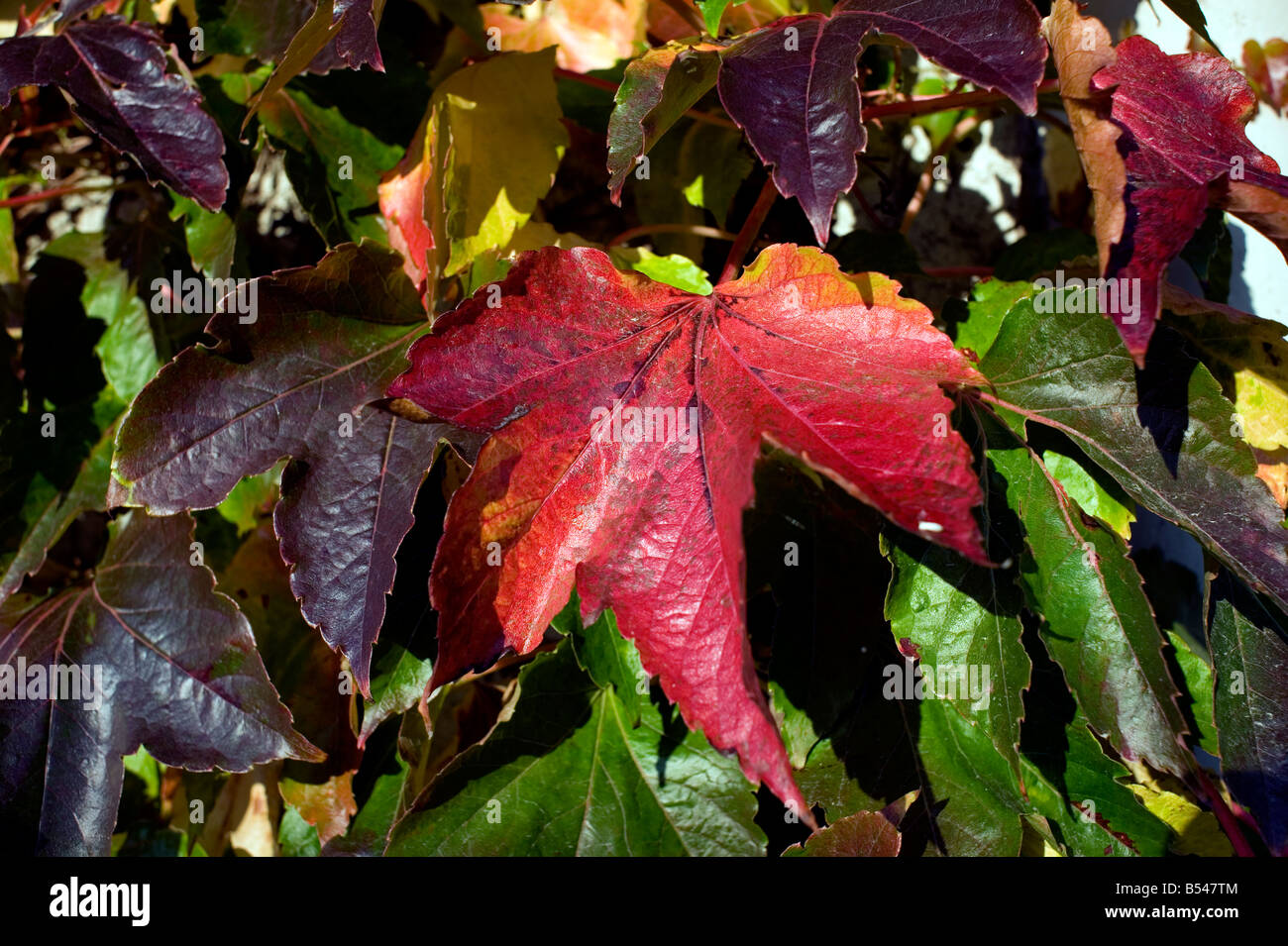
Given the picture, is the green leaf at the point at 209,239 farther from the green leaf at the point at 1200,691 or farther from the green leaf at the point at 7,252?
the green leaf at the point at 1200,691

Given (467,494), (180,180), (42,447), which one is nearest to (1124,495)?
(467,494)

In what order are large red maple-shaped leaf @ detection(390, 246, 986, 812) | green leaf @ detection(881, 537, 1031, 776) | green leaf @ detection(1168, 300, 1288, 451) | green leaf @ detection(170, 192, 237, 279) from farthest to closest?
green leaf @ detection(170, 192, 237, 279), green leaf @ detection(1168, 300, 1288, 451), green leaf @ detection(881, 537, 1031, 776), large red maple-shaped leaf @ detection(390, 246, 986, 812)

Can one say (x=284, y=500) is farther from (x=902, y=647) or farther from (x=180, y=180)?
(x=902, y=647)

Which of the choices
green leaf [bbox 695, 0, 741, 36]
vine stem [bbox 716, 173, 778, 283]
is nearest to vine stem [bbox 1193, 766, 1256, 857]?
vine stem [bbox 716, 173, 778, 283]

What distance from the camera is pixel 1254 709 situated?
565 mm

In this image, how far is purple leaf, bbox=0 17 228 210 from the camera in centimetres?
68

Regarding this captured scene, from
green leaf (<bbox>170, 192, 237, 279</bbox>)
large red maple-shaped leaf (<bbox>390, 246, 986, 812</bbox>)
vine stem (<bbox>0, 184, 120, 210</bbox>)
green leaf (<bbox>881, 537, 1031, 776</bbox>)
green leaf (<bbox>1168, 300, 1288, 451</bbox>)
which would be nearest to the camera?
large red maple-shaped leaf (<bbox>390, 246, 986, 812</bbox>)

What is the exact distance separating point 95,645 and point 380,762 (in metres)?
0.27

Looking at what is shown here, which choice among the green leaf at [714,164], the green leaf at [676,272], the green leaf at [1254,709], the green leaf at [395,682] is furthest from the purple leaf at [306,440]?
the green leaf at [1254,709]

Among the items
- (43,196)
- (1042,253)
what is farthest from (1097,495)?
(43,196)

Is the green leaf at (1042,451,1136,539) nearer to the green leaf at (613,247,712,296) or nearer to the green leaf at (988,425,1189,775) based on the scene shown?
the green leaf at (988,425,1189,775)

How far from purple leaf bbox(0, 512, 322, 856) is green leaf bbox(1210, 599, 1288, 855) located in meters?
0.65

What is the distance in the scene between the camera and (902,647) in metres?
0.59

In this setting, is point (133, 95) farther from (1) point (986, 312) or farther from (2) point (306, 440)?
(1) point (986, 312)
